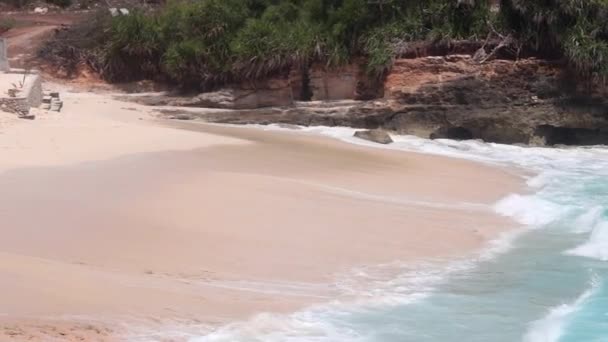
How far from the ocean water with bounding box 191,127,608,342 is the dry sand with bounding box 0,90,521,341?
0.97ft

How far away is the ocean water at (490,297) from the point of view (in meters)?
5.88

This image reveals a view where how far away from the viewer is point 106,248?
7.33 meters

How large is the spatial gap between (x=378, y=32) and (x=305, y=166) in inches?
294

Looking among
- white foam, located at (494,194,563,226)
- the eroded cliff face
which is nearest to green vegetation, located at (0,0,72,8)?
the eroded cliff face

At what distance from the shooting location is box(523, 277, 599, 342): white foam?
5918 millimetres

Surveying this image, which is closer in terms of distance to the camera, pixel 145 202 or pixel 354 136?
pixel 145 202

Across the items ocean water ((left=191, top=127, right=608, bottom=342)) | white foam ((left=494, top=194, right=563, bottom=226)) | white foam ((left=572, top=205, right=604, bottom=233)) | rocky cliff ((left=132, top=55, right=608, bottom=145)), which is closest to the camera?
ocean water ((left=191, top=127, right=608, bottom=342))

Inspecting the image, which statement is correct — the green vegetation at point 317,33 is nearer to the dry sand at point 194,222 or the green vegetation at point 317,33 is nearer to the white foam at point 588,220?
the dry sand at point 194,222

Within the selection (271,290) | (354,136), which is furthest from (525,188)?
(271,290)

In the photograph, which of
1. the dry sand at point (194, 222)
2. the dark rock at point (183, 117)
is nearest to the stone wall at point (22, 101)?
the dry sand at point (194, 222)

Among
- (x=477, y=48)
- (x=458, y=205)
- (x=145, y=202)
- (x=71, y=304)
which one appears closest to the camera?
(x=71, y=304)

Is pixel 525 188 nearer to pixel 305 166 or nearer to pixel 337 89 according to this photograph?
pixel 305 166

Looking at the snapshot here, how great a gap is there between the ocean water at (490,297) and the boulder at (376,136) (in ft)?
21.9

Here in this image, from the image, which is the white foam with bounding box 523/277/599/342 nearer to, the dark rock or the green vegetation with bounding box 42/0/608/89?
the green vegetation with bounding box 42/0/608/89
